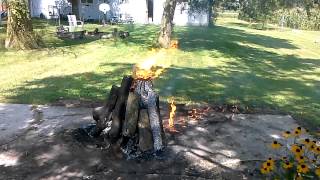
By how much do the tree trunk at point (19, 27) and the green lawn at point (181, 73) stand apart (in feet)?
2.37

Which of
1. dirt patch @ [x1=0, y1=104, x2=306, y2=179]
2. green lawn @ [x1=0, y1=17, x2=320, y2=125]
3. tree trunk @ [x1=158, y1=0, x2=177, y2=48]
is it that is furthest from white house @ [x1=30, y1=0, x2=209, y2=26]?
dirt patch @ [x1=0, y1=104, x2=306, y2=179]

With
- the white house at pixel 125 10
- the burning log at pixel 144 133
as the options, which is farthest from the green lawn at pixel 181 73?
the white house at pixel 125 10

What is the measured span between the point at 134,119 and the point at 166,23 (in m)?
12.4

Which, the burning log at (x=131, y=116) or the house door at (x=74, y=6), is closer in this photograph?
the burning log at (x=131, y=116)

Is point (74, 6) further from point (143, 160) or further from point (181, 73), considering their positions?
point (143, 160)

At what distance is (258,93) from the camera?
444 inches

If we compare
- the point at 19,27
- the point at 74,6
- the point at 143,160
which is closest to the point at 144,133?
the point at 143,160

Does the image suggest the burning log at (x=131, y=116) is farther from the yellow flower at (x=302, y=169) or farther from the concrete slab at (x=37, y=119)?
the yellow flower at (x=302, y=169)

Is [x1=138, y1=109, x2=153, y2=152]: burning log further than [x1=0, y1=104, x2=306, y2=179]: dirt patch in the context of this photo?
Yes

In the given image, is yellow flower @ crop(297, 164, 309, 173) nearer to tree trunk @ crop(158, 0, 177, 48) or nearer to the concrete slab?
the concrete slab

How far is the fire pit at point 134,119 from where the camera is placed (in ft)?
21.0

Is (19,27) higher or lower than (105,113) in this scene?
higher

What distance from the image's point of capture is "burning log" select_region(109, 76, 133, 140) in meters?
6.51

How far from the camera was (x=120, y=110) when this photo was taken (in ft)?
22.2
